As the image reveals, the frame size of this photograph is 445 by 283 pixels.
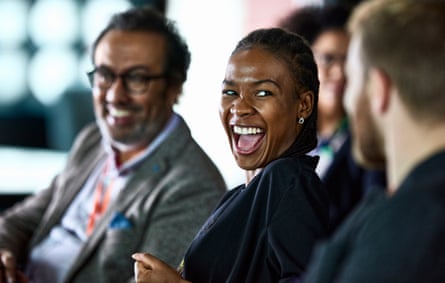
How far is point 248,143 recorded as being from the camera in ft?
6.06

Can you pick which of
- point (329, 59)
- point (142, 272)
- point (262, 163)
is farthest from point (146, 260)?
point (329, 59)

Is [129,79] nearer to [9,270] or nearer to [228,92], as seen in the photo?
[9,270]

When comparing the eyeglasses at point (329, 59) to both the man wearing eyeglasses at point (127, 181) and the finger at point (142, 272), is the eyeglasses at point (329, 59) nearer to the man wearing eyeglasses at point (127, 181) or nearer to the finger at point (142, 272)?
the man wearing eyeglasses at point (127, 181)

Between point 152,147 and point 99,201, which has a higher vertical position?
point 152,147

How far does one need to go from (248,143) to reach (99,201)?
91cm

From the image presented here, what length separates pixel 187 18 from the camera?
6.45 m

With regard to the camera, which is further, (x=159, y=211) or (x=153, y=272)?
(x=159, y=211)

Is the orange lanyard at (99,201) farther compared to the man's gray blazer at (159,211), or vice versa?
the orange lanyard at (99,201)

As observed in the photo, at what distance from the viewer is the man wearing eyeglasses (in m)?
2.41

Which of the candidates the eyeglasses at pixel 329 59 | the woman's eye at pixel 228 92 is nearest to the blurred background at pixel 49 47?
the eyeglasses at pixel 329 59

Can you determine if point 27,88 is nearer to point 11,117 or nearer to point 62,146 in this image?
point 11,117

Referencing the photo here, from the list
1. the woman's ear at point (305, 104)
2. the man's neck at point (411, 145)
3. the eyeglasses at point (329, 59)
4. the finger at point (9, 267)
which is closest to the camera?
the man's neck at point (411, 145)

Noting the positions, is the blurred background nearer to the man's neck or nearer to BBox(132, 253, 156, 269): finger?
BBox(132, 253, 156, 269): finger

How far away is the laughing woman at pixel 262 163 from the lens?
1.72m
